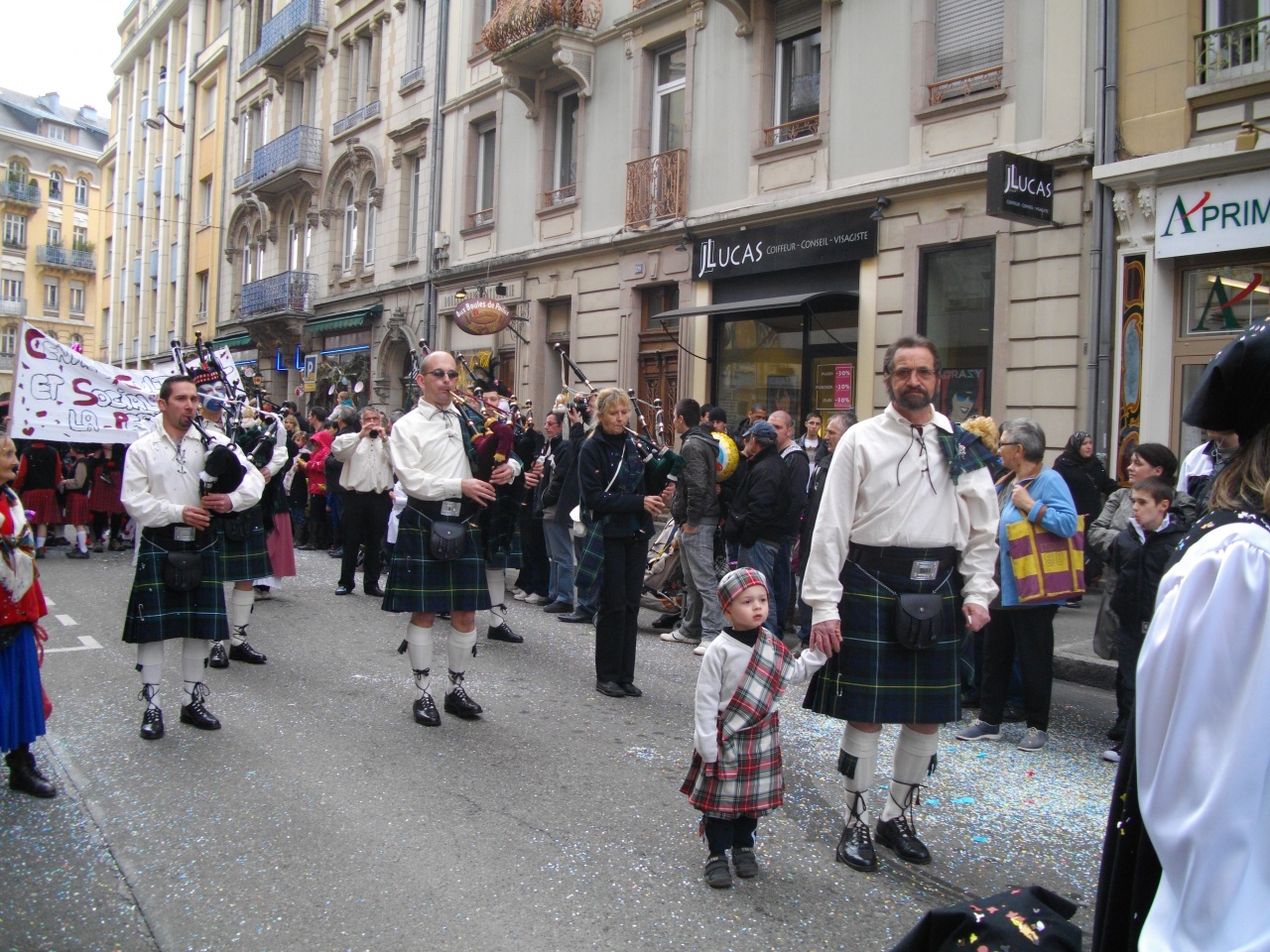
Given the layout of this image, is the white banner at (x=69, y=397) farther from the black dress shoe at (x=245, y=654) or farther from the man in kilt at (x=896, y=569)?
the man in kilt at (x=896, y=569)

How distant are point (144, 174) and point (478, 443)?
44475 millimetres

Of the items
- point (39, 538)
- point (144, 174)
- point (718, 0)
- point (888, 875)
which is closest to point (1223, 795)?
point (888, 875)

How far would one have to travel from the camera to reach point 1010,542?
5973 millimetres

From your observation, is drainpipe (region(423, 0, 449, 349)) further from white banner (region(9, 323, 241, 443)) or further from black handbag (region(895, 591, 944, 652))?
black handbag (region(895, 591, 944, 652))

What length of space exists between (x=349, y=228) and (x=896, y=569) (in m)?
26.0

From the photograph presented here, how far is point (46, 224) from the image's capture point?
2564 inches

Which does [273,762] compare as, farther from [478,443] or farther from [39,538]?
[39,538]

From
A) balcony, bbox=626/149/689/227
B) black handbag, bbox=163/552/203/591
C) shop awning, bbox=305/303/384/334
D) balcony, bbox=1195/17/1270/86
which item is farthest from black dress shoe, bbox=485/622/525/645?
shop awning, bbox=305/303/384/334

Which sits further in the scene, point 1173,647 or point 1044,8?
point 1044,8

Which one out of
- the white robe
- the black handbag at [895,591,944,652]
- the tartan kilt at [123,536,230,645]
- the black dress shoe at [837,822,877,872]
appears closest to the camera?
the white robe

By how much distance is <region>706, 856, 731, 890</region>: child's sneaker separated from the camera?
12.3 feet

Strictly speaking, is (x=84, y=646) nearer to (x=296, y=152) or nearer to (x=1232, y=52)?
(x=1232, y=52)

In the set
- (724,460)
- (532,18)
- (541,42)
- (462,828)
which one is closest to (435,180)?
(532,18)

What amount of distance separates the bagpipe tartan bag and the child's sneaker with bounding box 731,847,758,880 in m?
2.73
